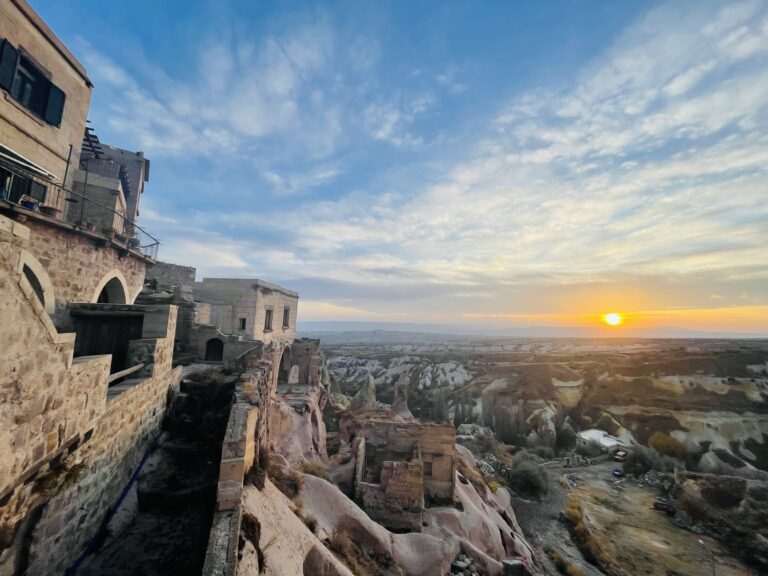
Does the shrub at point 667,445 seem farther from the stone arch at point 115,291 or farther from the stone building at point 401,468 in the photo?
the stone arch at point 115,291

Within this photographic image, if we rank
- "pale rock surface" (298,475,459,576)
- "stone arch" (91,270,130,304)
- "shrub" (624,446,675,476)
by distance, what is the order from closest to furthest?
"pale rock surface" (298,475,459,576) < "stone arch" (91,270,130,304) < "shrub" (624,446,675,476)

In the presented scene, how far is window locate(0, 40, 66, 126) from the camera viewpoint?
9602mm

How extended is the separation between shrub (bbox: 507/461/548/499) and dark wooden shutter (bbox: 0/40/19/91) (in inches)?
1383

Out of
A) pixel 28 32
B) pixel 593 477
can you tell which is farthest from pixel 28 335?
pixel 593 477

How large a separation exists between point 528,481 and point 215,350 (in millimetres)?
25963

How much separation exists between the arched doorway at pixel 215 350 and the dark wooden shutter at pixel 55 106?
9607mm

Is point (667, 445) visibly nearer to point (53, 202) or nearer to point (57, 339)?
point (57, 339)

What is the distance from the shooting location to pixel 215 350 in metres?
15.7

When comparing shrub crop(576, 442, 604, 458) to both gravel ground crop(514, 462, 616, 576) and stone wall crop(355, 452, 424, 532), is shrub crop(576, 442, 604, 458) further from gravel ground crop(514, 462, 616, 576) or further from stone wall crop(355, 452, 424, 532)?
stone wall crop(355, 452, 424, 532)

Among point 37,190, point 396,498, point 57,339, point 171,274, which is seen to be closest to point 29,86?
point 37,190

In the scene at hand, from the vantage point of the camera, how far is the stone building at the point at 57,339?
3.58 m

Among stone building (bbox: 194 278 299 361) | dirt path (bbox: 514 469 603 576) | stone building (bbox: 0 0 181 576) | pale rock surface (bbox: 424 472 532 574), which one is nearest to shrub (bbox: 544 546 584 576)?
dirt path (bbox: 514 469 603 576)

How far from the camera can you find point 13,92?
9.98m

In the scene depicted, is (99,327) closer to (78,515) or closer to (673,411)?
(78,515)
